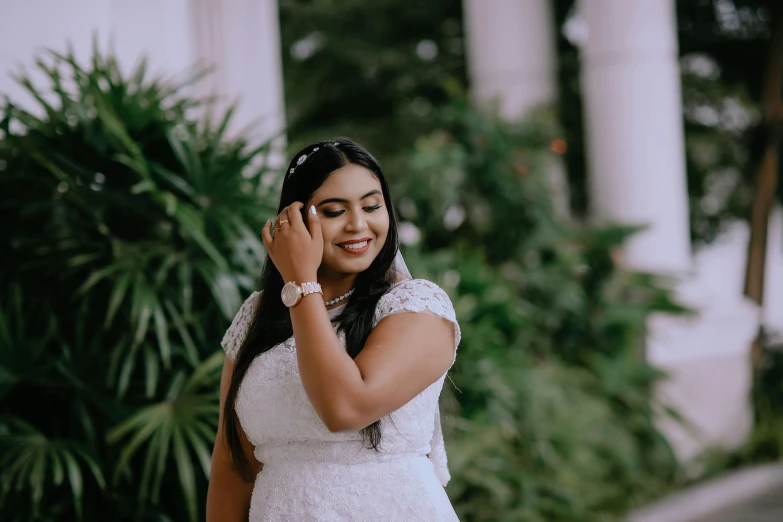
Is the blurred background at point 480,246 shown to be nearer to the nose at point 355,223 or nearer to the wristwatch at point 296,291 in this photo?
the nose at point 355,223

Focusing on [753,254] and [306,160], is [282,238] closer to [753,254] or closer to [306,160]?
[306,160]

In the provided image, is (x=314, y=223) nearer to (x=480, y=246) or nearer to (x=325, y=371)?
(x=325, y=371)

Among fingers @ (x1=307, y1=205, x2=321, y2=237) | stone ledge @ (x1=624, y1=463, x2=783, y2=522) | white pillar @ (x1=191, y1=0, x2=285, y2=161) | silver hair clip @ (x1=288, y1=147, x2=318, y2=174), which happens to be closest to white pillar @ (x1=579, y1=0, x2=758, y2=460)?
stone ledge @ (x1=624, y1=463, x2=783, y2=522)

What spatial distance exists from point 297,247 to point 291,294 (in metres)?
0.10

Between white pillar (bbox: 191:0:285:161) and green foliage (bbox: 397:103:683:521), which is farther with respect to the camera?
white pillar (bbox: 191:0:285:161)

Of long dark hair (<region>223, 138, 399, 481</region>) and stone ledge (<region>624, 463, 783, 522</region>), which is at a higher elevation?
long dark hair (<region>223, 138, 399, 481</region>)

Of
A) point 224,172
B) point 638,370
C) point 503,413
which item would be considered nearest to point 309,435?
point 224,172

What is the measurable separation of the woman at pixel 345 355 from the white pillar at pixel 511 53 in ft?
19.7

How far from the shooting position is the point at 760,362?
8.91 meters

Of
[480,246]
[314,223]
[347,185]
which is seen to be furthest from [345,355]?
[480,246]

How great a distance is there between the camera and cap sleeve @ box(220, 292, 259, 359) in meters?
2.07

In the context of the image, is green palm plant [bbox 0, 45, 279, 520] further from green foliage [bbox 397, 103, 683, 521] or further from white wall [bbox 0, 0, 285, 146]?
green foliage [bbox 397, 103, 683, 521]

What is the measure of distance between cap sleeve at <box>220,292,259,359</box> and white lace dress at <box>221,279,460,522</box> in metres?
0.16

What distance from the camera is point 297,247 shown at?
5.63 feet
